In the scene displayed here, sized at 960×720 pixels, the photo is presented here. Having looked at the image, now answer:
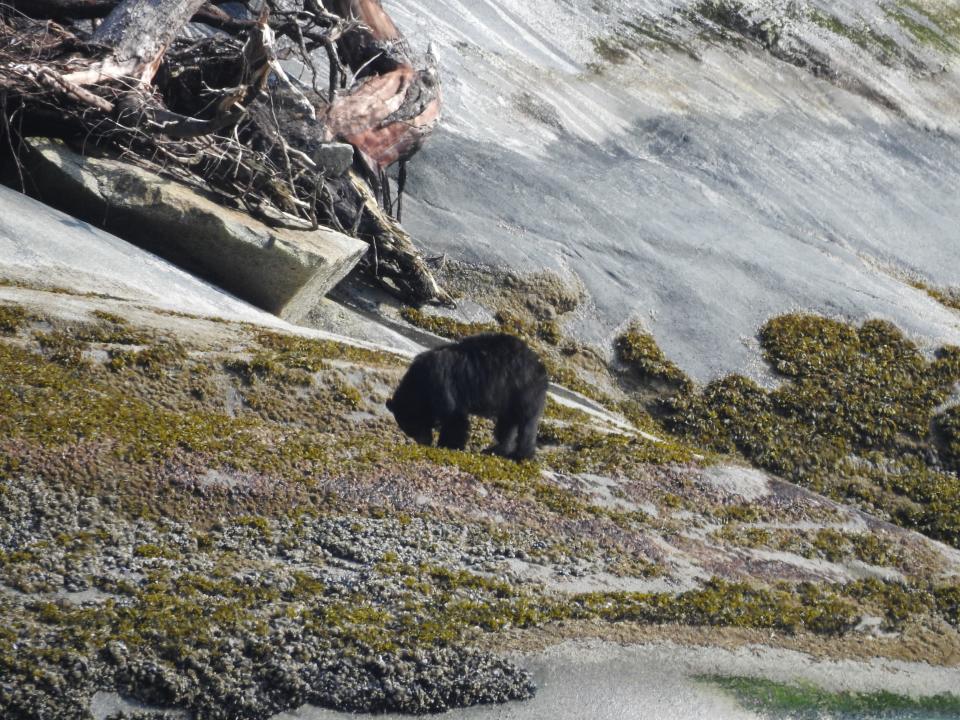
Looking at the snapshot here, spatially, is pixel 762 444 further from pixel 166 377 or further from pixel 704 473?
pixel 166 377

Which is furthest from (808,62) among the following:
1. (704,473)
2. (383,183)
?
(704,473)

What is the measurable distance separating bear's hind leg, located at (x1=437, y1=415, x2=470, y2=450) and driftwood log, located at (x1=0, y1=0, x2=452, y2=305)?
481 cm

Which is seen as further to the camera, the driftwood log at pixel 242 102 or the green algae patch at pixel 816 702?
the driftwood log at pixel 242 102

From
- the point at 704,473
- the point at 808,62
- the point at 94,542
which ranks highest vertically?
the point at 808,62

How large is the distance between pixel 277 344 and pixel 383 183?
6.40 metres

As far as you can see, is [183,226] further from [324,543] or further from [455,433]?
[324,543]

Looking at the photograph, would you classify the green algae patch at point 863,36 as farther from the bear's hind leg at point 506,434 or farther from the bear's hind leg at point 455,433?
the bear's hind leg at point 455,433

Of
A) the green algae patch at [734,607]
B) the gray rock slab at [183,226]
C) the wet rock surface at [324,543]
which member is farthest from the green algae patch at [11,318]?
the green algae patch at [734,607]

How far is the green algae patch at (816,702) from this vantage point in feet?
23.7

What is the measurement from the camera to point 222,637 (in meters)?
6.27

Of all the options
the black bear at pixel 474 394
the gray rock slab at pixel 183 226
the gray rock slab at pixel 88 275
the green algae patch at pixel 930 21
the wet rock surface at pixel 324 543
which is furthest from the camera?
the green algae patch at pixel 930 21

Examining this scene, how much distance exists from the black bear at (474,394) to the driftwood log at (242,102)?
460cm

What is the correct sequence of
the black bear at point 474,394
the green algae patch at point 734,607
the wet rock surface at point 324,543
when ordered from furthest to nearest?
1. the black bear at point 474,394
2. the green algae patch at point 734,607
3. the wet rock surface at point 324,543

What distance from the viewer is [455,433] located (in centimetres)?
1019
